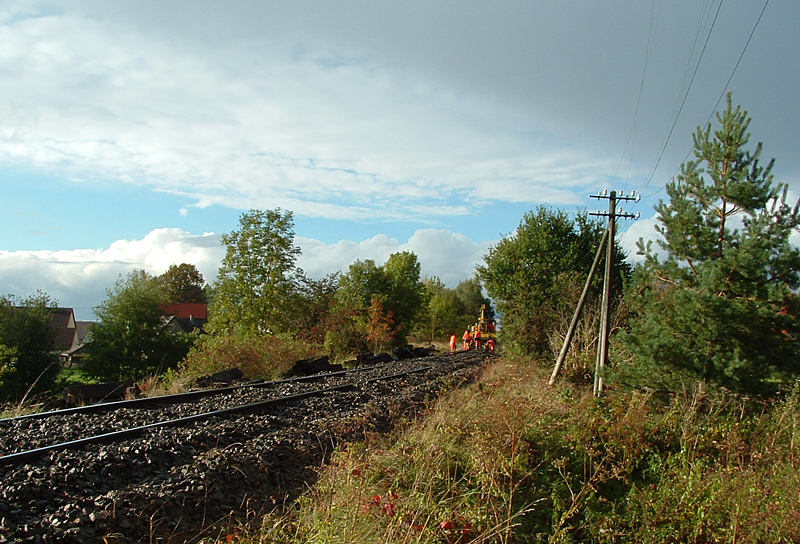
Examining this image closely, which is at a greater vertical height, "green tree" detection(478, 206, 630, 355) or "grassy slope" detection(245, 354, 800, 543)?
"green tree" detection(478, 206, 630, 355)

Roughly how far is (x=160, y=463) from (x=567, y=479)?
4.76m

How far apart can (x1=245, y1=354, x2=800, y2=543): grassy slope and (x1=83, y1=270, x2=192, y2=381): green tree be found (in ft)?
130

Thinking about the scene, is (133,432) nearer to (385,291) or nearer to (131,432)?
(131,432)

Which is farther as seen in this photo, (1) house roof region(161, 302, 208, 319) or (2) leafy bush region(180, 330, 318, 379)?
(1) house roof region(161, 302, 208, 319)

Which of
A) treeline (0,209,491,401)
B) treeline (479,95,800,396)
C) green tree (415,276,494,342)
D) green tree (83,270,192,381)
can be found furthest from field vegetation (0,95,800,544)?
green tree (415,276,494,342)

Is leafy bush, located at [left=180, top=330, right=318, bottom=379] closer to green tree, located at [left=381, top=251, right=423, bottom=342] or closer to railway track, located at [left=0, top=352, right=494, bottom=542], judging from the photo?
railway track, located at [left=0, top=352, right=494, bottom=542]

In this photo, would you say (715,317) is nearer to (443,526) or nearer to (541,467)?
(541,467)

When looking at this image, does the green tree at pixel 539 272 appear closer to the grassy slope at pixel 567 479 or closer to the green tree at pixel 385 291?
the grassy slope at pixel 567 479

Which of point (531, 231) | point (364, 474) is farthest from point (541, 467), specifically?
point (531, 231)

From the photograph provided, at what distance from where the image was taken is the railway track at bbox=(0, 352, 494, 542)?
510 cm

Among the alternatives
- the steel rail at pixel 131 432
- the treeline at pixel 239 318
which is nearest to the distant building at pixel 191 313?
the treeline at pixel 239 318

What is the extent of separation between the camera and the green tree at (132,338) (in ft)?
144

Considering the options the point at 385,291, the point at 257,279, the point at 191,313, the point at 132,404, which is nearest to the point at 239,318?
the point at 257,279

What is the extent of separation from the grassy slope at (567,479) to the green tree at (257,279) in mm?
34146
